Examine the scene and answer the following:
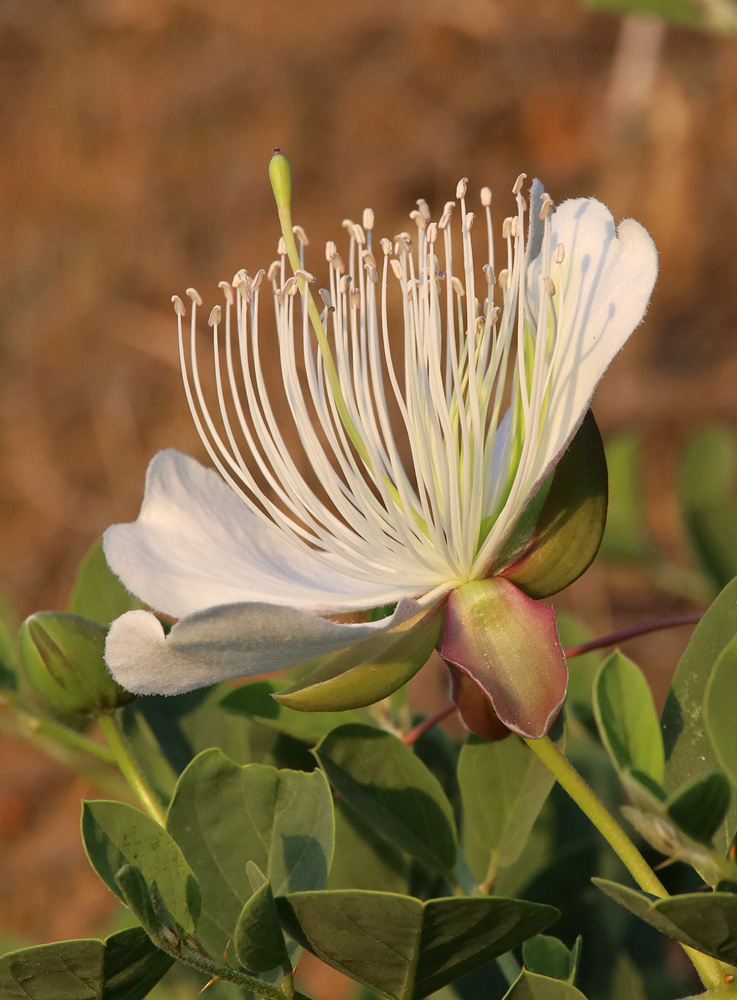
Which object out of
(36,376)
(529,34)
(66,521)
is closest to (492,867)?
(66,521)

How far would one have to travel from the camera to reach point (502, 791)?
1.01 m

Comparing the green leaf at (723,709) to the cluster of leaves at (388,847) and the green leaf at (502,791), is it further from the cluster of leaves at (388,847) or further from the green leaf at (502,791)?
the green leaf at (502,791)

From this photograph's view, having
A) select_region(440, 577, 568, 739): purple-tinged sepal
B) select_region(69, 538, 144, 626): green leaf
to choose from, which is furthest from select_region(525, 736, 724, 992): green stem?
select_region(69, 538, 144, 626): green leaf

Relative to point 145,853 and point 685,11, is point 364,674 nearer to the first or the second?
point 145,853

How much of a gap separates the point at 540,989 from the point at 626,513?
4.34 feet

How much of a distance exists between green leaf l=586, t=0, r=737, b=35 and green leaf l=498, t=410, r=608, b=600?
→ 3.53ft

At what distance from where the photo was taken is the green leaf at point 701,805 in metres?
0.67

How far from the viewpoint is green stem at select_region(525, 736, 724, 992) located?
2.48ft

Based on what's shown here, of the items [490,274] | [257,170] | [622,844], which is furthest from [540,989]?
[257,170]

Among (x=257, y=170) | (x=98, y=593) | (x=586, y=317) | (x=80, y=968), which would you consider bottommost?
(x=80, y=968)

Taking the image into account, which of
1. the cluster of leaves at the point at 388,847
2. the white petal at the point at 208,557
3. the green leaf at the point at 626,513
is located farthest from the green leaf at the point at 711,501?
the white petal at the point at 208,557

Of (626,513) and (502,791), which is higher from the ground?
(626,513)

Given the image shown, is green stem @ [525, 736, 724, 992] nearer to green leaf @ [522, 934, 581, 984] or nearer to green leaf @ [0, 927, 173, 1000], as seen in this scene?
green leaf @ [522, 934, 581, 984]

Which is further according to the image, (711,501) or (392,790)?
(711,501)
